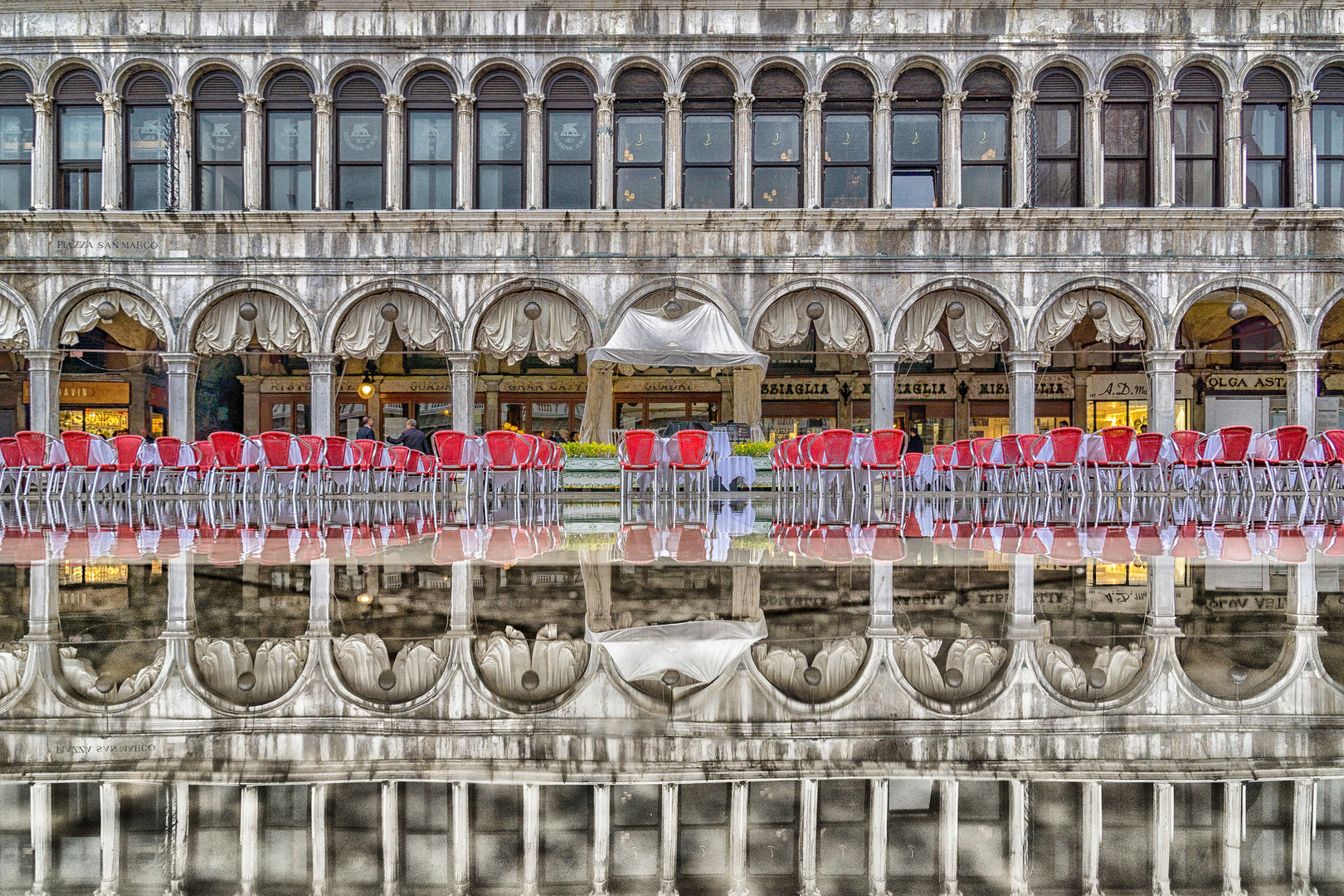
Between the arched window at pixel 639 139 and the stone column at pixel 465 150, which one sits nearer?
the stone column at pixel 465 150

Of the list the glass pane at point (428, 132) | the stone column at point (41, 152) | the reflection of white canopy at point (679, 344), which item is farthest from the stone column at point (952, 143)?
the stone column at point (41, 152)

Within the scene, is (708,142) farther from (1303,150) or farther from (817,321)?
(1303,150)

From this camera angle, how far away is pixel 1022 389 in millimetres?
18484

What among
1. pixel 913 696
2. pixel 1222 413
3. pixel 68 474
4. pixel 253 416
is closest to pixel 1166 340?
pixel 1222 413

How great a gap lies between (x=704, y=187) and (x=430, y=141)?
20.0ft

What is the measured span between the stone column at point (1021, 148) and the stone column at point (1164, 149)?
2.58 metres

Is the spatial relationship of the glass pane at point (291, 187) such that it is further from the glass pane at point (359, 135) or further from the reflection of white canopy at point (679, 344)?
the reflection of white canopy at point (679, 344)

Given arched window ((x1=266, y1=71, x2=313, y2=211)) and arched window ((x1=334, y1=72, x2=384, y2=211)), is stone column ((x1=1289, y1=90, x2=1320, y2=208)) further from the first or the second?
arched window ((x1=266, y1=71, x2=313, y2=211))

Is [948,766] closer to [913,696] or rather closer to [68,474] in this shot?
[913,696]

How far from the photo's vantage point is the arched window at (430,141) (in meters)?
18.7

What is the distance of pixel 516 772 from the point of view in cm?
248

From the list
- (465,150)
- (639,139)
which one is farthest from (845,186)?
(465,150)

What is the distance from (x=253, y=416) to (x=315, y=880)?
26.7 metres

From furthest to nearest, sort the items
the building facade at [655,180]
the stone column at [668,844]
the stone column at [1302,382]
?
the building facade at [655,180] → the stone column at [1302,382] → the stone column at [668,844]
